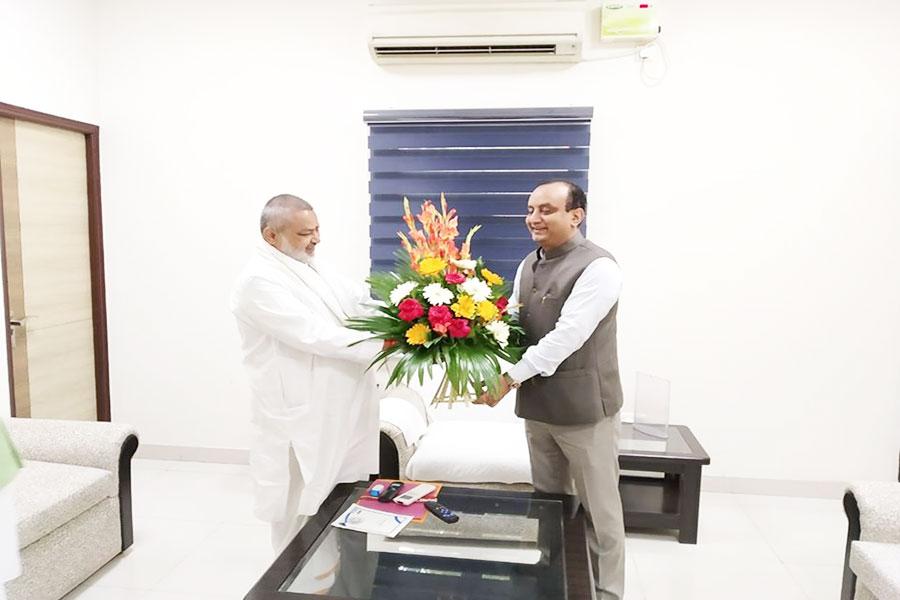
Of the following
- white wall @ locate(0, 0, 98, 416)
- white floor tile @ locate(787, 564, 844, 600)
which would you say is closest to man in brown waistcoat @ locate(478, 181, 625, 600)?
white floor tile @ locate(787, 564, 844, 600)

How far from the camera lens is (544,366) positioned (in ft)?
6.81

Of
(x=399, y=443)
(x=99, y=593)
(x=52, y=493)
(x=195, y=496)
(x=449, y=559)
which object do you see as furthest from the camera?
(x=195, y=496)

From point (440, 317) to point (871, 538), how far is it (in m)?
1.68

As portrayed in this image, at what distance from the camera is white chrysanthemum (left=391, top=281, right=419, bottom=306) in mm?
1947

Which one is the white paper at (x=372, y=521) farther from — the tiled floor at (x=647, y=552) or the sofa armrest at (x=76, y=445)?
the sofa armrest at (x=76, y=445)

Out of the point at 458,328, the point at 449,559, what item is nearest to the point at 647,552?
the point at 449,559

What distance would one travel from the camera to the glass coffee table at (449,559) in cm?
164

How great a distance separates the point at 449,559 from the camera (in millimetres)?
1780

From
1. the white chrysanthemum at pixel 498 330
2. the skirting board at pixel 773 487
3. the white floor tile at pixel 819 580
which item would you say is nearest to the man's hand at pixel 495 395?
the white chrysanthemum at pixel 498 330

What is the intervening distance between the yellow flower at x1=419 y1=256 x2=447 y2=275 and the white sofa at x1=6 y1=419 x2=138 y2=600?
165cm

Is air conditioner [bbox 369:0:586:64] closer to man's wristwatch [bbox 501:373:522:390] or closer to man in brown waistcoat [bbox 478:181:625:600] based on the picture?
man in brown waistcoat [bbox 478:181:625:600]

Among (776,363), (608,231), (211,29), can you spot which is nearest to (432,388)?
(608,231)

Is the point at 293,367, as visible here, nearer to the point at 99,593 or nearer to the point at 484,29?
the point at 99,593

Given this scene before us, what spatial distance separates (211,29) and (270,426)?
2673 millimetres
